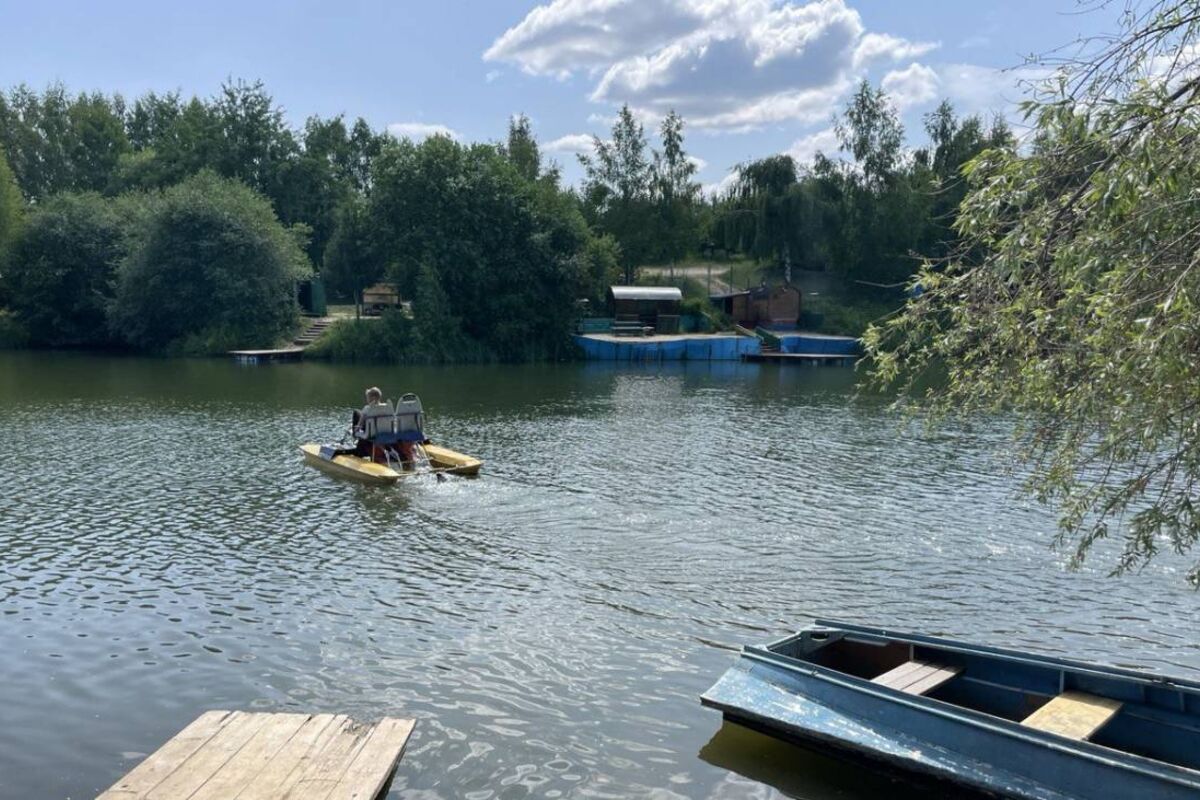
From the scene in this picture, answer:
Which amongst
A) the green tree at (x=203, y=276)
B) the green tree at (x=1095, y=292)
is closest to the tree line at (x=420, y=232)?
the green tree at (x=203, y=276)

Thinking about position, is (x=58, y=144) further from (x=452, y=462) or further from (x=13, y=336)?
(x=452, y=462)

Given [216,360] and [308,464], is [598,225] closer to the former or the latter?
[216,360]

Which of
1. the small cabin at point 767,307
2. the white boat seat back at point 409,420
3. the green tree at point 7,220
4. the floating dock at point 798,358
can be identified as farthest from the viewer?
the small cabin at point 767,307

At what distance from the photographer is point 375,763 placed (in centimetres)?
783

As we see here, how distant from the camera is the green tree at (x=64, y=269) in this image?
5622cm

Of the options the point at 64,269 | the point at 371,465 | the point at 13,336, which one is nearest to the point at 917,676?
the point at 371,465

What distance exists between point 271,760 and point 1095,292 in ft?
24.9

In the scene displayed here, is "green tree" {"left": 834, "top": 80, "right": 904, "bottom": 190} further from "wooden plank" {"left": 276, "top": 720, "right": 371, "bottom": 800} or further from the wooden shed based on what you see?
"wooden plank" {"left": 276, "top": 720, "right": 371, "bottom": 800}

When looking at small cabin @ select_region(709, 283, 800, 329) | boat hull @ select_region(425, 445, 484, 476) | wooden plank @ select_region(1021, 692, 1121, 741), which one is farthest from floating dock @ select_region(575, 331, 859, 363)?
wooden plank @ select_region(1021, 692, 1121, 741)

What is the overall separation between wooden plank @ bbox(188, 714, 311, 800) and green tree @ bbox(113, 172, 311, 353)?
46963mm

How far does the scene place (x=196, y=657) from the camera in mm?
11180

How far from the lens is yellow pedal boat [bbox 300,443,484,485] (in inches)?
792

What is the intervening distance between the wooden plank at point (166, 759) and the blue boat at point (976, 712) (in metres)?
4.41

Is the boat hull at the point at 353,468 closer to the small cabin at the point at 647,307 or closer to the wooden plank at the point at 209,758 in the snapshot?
the wooden plank at the point at 209,758
